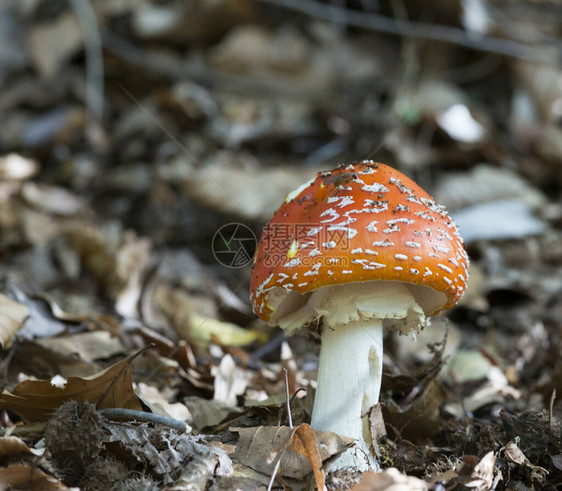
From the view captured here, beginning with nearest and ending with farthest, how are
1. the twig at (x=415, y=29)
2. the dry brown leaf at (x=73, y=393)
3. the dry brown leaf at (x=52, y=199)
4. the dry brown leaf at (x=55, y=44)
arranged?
the dry brown leaf at (x=73, y=393), the dry brown leaf at (x=52, y=199), the twig at (x=415, y=29), the dry brown leaf at (x=55, y=44)

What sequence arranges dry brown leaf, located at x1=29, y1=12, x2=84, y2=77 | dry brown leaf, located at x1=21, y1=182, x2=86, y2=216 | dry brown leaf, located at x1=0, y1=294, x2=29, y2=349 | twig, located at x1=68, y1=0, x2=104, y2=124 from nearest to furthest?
1. dry brown leaf, located at x1=0, y1=294, x2=29, y2=349
2. dry brown leaf, located at x1=21, y1=182, x2=86, y2=216
3. twig, located at x1=68, y1=0, x2=104, y2=124
4. dry brown leaf, located at x1=29, y1=12, x2=84, y2=77

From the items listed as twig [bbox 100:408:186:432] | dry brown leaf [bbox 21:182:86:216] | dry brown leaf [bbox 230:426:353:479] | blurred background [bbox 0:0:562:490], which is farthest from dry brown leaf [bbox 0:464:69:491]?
dry brown leaf [bbox 21:182:86:216]

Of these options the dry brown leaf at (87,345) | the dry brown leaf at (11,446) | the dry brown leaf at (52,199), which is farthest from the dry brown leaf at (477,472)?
the dry brown leaf at (52,199)

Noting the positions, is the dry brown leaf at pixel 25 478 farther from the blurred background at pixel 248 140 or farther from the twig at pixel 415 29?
the twig at pixel 415 29

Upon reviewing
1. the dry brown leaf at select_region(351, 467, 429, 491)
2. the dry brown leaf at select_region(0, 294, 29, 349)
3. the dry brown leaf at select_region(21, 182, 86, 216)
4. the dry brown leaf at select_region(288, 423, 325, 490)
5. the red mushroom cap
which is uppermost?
the red mushroom cap

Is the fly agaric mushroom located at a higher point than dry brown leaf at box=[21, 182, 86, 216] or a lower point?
higher

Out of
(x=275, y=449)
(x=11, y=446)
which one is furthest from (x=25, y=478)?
(x=275, y=449)

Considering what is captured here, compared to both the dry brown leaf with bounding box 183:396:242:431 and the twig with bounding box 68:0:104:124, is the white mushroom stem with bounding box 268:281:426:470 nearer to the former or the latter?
the dry brown leaf with bounding box 183:396:242:431

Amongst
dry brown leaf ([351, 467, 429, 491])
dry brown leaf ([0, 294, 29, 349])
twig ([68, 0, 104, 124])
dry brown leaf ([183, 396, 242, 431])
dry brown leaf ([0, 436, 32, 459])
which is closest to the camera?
dry brown leaf ([351, 467, 429, 491])
